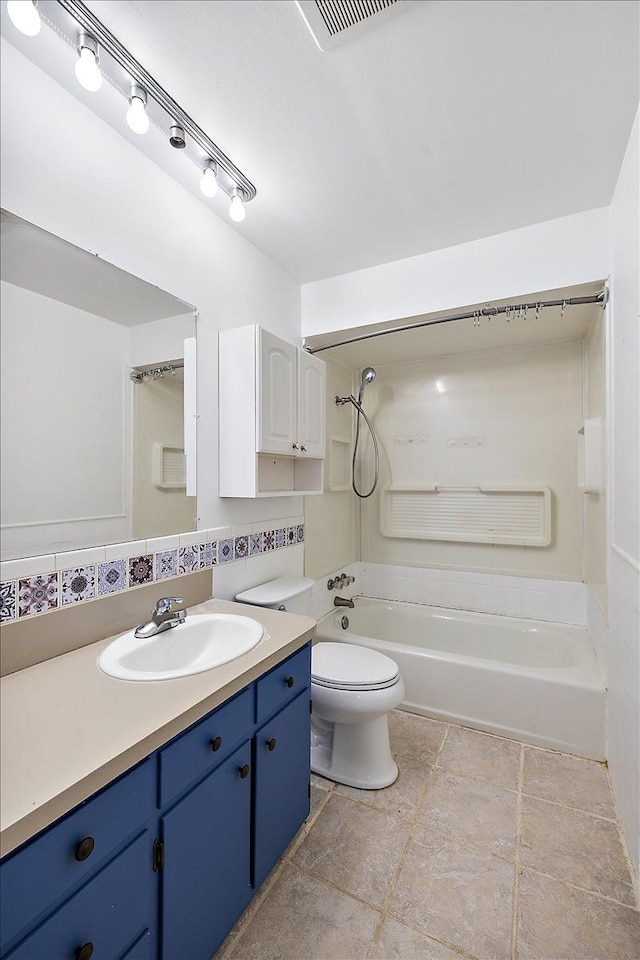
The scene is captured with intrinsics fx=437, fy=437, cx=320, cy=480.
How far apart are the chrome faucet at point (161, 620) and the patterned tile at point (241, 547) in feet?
1.81

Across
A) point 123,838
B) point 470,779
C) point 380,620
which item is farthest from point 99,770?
point 380,620

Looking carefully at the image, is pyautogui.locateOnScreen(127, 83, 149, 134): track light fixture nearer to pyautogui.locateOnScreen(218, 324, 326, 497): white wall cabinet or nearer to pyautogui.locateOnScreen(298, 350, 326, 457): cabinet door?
pyautogui.locateOnScreen(218, 324, 326, 497): white wall cabinet

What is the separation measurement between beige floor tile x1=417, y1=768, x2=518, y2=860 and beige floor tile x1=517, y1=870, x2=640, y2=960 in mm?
159

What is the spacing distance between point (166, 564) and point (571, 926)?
166 centimetres

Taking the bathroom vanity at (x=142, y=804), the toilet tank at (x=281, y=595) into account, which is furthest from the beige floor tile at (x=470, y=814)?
the toilet tank at (x=281, y=595)

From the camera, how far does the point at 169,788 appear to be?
959 mm

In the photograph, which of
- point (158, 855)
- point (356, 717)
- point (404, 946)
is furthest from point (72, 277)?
point (404, 946)

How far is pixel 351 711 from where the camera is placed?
5.85 ft

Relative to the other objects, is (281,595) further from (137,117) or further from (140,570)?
(137,117)

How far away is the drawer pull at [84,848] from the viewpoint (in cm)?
76

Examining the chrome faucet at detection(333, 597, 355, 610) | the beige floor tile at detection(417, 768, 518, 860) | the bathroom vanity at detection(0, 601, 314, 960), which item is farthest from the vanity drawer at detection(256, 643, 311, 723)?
the chrome faucet at detection(333, 597, 355, 610)

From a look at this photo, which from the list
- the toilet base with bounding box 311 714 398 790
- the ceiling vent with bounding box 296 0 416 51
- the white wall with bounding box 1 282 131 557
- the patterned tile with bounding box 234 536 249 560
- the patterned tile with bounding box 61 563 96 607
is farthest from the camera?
the patterned tile with bounding box 234 536 249 560

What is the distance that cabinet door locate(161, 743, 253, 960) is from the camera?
3.20 ft

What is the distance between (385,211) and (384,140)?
0.39 m
